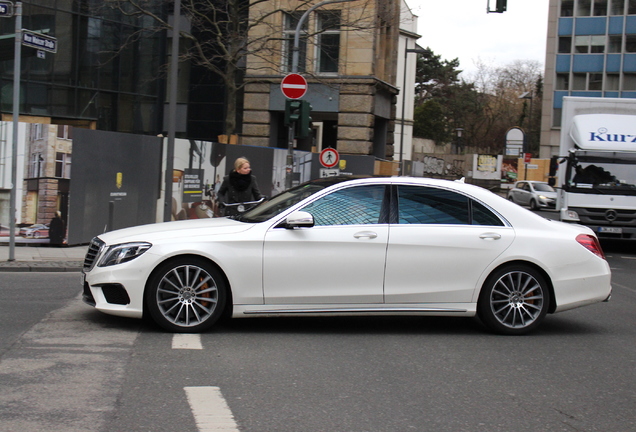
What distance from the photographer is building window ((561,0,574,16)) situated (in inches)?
2512

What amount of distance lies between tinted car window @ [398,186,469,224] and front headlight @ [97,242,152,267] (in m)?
2.35

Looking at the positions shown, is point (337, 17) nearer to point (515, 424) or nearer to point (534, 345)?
point (534, 345)

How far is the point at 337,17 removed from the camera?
25719mm

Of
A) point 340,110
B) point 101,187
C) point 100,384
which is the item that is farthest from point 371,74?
point 100,384

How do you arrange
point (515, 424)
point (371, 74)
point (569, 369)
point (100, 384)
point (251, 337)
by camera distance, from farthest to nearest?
point (371, 74) → point (251, 337) → point (569, 369) → point (100, 384) → point (515, 424)

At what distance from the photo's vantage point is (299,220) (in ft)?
23.0

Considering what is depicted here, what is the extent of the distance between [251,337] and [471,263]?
2118 mm

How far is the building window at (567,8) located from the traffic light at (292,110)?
53.0 metres

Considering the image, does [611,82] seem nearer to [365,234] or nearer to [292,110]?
[292,110]

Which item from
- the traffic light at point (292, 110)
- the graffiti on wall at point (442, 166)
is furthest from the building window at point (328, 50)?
the graffiti on wall at point (442, 166)

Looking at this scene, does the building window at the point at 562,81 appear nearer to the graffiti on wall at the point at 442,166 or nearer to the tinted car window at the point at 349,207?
the graffiti on wall at the point at 442,166

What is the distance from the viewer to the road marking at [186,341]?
659 centimetres

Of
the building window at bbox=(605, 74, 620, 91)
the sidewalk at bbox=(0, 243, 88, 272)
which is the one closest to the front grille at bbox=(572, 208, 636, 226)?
the sidewalk at bbox=(0, 243, 88, 272)

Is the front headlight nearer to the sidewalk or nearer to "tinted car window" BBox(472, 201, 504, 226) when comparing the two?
"tinted car window" BBox(472, 201, 504, 226)
